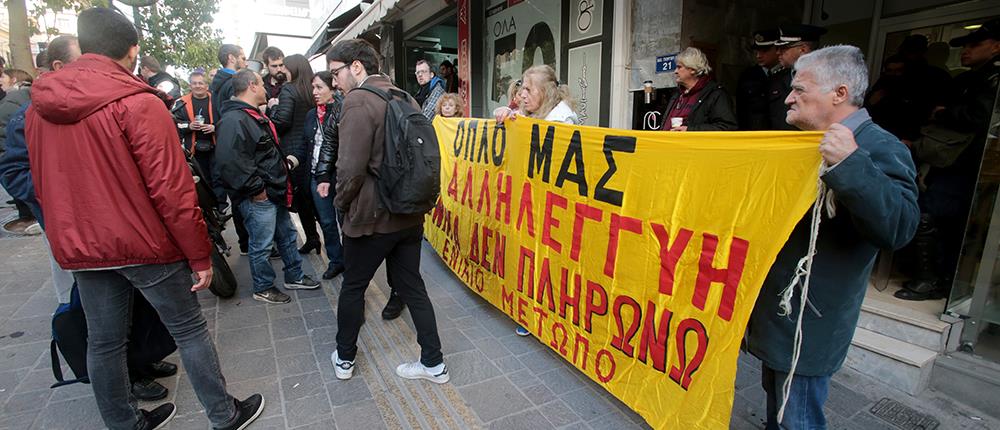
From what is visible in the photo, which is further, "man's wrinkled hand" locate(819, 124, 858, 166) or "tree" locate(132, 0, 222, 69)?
"tree" locate(132, 0, 222, 69)

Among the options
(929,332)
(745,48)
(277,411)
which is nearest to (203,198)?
(277,411)

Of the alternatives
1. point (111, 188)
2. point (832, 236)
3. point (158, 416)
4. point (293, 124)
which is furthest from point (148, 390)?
point (832, 236)

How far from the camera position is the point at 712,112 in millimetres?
3596

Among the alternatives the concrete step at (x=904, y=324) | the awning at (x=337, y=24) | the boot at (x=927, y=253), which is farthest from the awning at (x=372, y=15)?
the concrete step at (x=904, y=324)

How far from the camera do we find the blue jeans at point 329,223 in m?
4.49

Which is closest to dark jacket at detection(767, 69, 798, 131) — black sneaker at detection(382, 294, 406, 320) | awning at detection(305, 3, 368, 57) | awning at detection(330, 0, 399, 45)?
black sneaker at detection(382, 294, 406, 320)

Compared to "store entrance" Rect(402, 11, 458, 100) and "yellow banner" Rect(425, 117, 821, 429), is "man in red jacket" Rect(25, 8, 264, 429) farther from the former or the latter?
"store entrance" Rect(402, 11, 458, 100)

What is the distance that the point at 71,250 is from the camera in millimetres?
1948

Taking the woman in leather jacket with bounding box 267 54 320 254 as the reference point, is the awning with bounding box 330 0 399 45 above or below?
above

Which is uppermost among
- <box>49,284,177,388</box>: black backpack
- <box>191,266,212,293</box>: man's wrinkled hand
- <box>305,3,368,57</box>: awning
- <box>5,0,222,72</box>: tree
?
<box>5,0,222,72</box>: tree

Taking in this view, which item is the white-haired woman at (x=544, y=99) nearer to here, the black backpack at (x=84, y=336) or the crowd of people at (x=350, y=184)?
the crowd of people at (x=350, y=184)

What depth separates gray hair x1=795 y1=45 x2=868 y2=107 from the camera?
162 centimetres

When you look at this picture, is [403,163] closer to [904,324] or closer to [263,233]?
[263,233]

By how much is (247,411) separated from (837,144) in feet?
9.18
